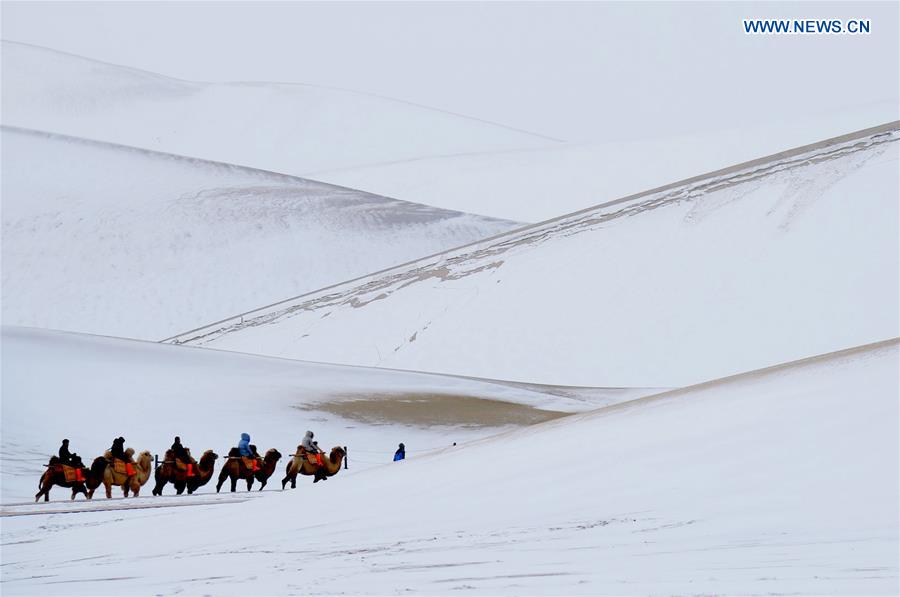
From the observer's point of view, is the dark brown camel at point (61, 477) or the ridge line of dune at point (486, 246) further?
the ridge line of dune at point (486, 246)

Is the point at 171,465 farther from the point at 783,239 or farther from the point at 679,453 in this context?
the point at 783,239

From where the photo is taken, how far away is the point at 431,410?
50.0ft

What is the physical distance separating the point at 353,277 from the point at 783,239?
28.7 ft

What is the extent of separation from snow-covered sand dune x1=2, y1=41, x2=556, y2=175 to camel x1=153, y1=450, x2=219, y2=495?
111 ft

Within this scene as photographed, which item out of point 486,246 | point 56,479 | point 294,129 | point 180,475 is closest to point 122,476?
point 180,475

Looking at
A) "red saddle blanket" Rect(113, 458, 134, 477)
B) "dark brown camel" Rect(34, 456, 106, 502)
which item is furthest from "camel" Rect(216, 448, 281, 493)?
"dark brown camel" Rect(34, 456, 106, 502)

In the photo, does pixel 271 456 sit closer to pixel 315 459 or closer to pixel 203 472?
pixel 315 459

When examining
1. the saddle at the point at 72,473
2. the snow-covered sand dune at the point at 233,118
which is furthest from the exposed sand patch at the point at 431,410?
the snow-covered sand dune at the point at 233,118

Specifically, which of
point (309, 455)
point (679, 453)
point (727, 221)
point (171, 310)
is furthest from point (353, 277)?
point (679, 453)

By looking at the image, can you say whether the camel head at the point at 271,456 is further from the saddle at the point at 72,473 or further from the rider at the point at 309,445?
the saddle at the point at 72,473

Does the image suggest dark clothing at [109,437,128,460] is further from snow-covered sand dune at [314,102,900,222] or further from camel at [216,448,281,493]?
snow-covered sand dune at [314,102,900,222]

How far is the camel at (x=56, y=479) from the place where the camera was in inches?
425

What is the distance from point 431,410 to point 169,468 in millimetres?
4304

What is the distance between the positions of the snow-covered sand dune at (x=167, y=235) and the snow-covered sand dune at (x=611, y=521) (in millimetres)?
14868
